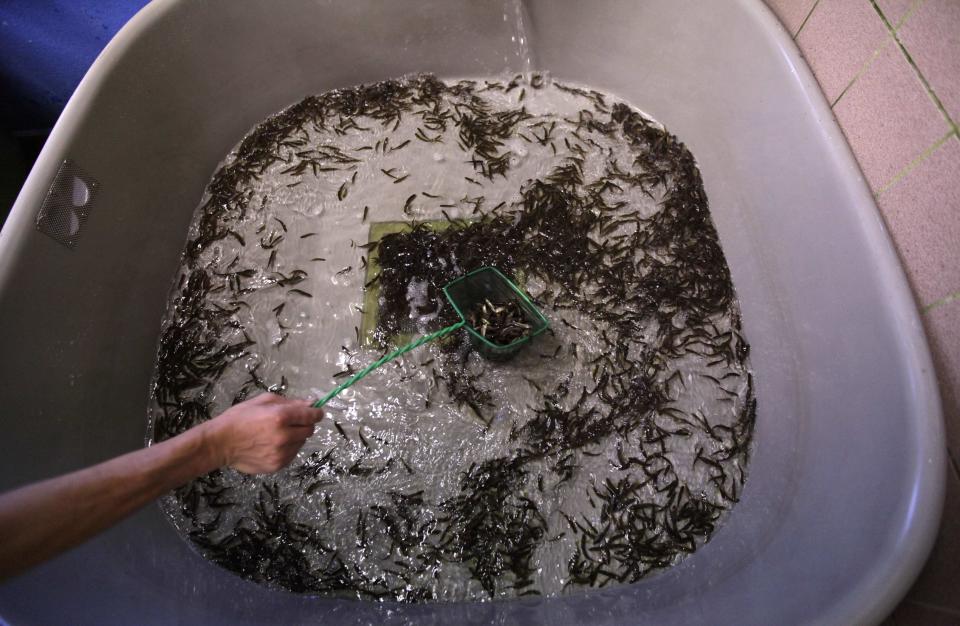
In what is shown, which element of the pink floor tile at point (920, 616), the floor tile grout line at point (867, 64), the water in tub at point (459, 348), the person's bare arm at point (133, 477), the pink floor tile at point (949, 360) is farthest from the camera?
the water in tub at point (459, 348)

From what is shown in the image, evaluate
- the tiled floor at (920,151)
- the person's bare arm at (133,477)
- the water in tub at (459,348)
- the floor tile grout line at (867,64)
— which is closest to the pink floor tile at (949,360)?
the tiled floor at (920,151)

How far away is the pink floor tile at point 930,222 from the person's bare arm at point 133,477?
1.59 meters

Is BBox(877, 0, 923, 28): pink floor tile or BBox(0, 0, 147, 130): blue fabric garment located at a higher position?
BBox(0, 0, 147, 130): blue fabric garment

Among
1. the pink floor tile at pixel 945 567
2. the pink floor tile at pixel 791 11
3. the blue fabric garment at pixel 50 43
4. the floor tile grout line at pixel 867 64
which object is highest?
the blue fabric garment at pixel 50 43

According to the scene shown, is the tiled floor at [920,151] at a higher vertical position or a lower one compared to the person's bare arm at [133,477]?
higher

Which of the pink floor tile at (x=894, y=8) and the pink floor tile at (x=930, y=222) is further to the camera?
the pink floor tile at (x=894, y=8)

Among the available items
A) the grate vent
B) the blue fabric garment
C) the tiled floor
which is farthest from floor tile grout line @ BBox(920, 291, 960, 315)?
the blue fabric garment

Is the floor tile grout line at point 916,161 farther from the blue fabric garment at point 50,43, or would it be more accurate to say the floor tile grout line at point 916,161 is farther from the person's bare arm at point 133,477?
the blue fabric garment at point 50,43

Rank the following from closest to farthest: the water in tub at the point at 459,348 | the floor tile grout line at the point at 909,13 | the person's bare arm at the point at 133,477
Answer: the person's bare arm at the point at 133,477 → the floor tile grout line at the point at 909,13 → the water in tub at the point at 459,348

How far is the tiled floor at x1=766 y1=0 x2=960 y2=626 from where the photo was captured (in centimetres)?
127

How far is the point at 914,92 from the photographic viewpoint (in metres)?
1.44

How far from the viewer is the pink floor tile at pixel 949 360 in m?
1.30

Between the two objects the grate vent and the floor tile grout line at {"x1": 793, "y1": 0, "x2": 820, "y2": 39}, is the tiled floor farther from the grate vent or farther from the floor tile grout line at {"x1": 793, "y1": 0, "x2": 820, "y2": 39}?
the grate vent

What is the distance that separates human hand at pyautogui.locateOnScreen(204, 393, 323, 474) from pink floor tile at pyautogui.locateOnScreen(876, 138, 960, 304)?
160 cm
